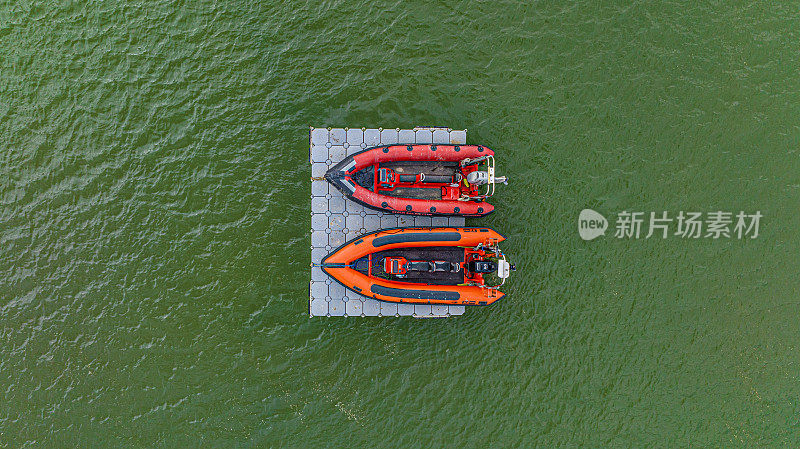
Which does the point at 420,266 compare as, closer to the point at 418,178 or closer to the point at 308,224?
the point at 418,178

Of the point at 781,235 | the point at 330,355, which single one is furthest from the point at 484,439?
the point at 781,235

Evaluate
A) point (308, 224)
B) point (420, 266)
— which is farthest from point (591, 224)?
point (308, 224)

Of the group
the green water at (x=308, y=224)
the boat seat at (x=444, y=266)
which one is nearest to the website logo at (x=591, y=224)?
the green water at (x=308, y=224)

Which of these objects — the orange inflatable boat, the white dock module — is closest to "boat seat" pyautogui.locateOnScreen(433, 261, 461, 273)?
the orange inflatable boat

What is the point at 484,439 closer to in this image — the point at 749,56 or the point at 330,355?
the point at 330,355

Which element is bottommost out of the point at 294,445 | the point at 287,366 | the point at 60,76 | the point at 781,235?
the point at 294,445

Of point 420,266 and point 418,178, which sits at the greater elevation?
point 418,178
